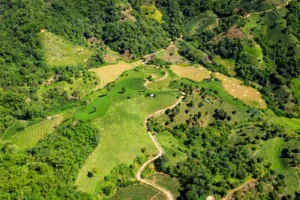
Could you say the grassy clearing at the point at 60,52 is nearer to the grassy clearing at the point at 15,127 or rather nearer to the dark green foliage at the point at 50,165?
the grassy clearing at the point at 15,127

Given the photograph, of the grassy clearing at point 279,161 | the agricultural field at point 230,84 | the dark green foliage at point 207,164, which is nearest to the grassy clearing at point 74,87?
the agricultural field at point 230,84

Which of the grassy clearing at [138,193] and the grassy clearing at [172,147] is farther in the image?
the grassy clearing at [172,147]

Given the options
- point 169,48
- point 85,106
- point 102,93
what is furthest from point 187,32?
point 85,106

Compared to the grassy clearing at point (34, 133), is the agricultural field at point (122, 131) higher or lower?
higher

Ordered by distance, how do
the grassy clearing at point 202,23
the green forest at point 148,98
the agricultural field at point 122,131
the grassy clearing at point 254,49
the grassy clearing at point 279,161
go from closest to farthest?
1. the green forest at point 148,98
2. the agricultural field at point 122,131
3. the grassy clearing at point 279,161
4. the grassy clearing at point 254,49
5. the grassy clearing at point 202,23

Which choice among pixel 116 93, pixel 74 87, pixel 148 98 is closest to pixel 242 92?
pixel 148 98

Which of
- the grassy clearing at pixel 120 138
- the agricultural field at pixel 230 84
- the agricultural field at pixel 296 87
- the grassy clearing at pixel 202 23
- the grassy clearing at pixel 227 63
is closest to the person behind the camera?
the grassy clearing at pixel 120 138

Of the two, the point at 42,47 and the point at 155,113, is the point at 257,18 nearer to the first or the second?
the point at 155,113

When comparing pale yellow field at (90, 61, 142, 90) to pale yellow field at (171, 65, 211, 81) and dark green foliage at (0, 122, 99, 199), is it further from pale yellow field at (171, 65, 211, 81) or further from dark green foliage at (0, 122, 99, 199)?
dark green foliage at (0, 122, 99, 199)
